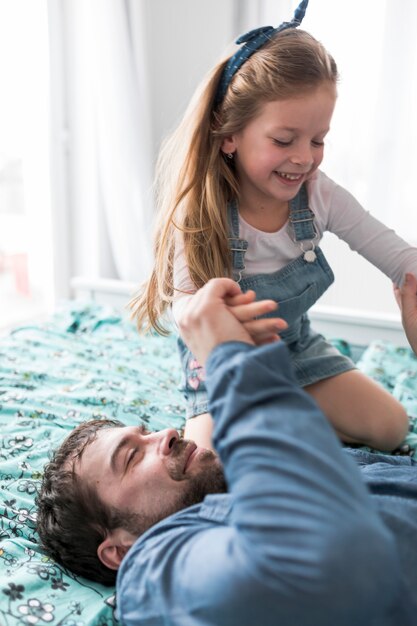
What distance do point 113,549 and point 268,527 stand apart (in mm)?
399

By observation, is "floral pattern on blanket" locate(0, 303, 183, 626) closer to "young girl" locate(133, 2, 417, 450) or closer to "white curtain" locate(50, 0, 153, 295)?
"young girl" locate(133, 2, 417, 450)

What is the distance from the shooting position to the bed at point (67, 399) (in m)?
0.94

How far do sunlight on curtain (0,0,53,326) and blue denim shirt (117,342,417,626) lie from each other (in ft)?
7.46

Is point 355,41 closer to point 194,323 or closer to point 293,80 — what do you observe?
point 293,80

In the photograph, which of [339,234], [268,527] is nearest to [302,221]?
[339,234]

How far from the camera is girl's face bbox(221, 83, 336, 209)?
4.04ft

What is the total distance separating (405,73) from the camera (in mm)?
2469

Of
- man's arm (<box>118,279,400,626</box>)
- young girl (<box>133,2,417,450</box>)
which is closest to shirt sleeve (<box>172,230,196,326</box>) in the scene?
young girl (<box>133,2,417,450</box>)

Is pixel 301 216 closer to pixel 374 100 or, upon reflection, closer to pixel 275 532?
pixel 275 532

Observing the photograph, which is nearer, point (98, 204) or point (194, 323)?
point (194, 323)

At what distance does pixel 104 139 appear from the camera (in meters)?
2.82

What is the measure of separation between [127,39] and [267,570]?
2585 mm

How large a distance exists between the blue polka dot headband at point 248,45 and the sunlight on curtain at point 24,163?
60.9 inches

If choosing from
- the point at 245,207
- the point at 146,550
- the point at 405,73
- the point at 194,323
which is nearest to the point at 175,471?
the point at 146,550
